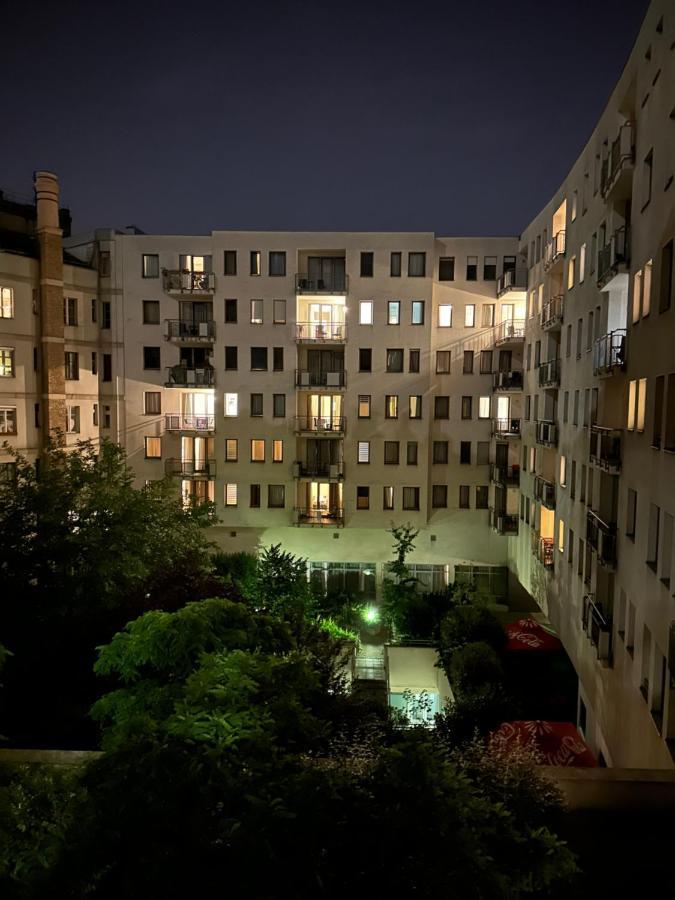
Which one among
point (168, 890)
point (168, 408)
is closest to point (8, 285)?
point (168, 408)

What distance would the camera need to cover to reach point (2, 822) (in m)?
6.93

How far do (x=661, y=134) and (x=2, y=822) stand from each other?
1846 centimetres

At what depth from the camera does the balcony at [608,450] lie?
16578 millimetres

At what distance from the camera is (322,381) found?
34.4m

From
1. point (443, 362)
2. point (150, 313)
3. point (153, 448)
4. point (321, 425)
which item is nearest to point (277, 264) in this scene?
point (150, 313)

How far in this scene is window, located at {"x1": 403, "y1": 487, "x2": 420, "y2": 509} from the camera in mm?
34969

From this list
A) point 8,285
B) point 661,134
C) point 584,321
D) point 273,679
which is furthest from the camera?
point 8,285

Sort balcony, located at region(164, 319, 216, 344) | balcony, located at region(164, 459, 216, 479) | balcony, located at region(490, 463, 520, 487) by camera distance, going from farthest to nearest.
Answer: balcony, located at region(164, 459, 216, 479), balcony, located at region(164, 319, 216, 344), balcony, located at region(490, 463, 520, 487)

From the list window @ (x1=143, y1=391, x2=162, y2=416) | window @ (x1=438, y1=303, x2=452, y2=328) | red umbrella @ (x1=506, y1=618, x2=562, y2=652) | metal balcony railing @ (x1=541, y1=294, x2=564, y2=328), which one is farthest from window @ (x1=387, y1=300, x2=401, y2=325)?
red umbrella @ (x1=506, y1=618, x2=562, y2=652)

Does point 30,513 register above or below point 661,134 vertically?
below

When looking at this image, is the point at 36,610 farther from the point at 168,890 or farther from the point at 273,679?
the point at 168,890

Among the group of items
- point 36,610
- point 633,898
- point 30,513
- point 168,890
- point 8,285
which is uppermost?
point 8,285

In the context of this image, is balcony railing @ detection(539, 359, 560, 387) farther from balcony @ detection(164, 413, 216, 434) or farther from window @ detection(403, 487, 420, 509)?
balcony @ detection(164, 413, 216, 434)

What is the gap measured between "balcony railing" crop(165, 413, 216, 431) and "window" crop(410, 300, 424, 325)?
44.8 ft
